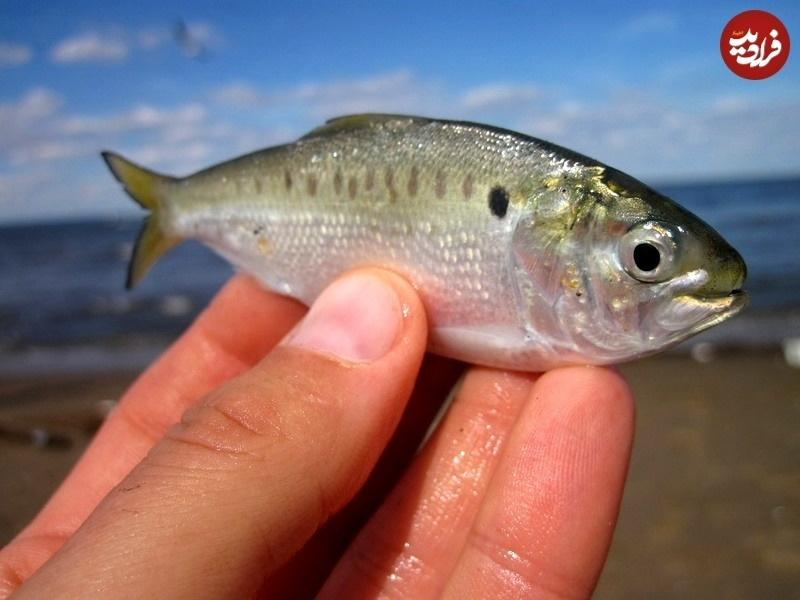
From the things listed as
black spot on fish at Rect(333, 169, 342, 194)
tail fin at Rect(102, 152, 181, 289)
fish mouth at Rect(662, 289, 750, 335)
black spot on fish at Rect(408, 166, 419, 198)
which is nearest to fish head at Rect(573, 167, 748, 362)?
fish mouth at Rect(662, 289, 750, 335)

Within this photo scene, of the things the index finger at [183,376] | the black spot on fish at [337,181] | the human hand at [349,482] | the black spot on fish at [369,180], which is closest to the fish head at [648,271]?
the human hand at [349,482]

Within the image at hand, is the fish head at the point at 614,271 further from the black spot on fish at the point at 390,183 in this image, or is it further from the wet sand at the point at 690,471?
the wet sand at the point at 690,471

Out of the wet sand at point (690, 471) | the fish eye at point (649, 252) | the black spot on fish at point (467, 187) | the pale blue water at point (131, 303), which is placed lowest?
the wet sand at point (690, 471)

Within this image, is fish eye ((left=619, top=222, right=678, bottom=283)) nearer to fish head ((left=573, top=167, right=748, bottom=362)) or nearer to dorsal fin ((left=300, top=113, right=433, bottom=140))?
fish head ((left=573, top=167, right=748, bottom=362))

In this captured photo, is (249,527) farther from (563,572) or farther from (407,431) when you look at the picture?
(407,431)

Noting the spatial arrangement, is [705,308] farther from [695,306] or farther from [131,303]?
[131,303]

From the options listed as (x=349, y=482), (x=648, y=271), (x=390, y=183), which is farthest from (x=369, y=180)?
(x=349, y=482)
